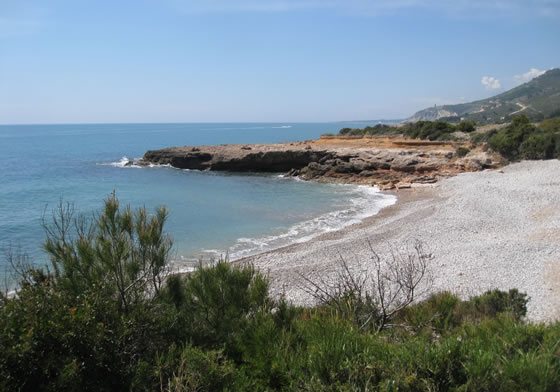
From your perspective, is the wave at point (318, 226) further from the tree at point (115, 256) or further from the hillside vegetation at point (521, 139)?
the hillside vegetation at point (521, 139)

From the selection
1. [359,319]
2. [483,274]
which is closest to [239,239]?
[483,274]

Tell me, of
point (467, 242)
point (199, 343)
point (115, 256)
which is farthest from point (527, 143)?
point (199, 343)

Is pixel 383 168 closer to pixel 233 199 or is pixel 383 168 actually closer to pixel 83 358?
pixel 233 199

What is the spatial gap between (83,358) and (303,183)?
3560 centimetres

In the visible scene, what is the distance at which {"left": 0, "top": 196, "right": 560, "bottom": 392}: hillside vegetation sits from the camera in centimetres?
401

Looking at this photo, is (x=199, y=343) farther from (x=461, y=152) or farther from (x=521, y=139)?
(x=521, y=139)

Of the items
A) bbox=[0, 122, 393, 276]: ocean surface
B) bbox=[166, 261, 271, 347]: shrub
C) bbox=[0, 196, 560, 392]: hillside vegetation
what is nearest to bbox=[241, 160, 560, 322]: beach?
bbox=[166, 261, 271, 347]: shrub

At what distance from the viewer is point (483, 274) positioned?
13250 millimetres

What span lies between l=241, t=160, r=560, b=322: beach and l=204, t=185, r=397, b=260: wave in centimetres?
81

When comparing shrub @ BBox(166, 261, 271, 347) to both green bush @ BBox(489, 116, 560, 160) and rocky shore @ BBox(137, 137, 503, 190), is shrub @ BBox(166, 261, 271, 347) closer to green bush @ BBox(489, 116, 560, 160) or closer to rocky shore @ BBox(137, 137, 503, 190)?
rocky shore @ BBox(137, 137, 503, 190)

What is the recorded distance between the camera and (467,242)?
1736 centimetres

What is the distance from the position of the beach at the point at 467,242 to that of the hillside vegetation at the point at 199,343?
4.55 feet

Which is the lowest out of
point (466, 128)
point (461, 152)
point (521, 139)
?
point (461, 152)

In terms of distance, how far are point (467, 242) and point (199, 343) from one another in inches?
563
